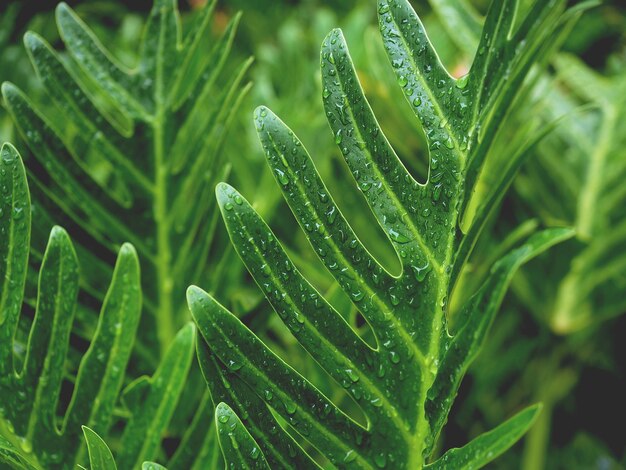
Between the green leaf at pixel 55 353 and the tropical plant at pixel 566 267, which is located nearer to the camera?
the green leaf at pixel 55 353

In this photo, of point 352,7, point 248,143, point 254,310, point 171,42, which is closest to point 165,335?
point 254,310

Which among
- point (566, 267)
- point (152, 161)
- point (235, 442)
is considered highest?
point (152, 161)

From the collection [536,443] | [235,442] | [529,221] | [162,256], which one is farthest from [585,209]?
[235,442]

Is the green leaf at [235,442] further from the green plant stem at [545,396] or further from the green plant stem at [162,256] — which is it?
the green plant stem at [545,396]

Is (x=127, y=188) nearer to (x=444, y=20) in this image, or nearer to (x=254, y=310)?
(x=254, y=310)

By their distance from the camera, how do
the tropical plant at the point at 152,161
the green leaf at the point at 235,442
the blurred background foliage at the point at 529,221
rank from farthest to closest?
1. the blurred background foliage at the point at 529,221
2. the tropical plant at the point at 152,161
3. the green leaf at the point at 235,442

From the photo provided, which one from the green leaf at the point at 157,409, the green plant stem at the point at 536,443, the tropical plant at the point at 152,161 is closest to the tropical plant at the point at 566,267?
the green plant stem at the point at 536,443

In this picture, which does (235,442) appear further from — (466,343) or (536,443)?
(536,443)
